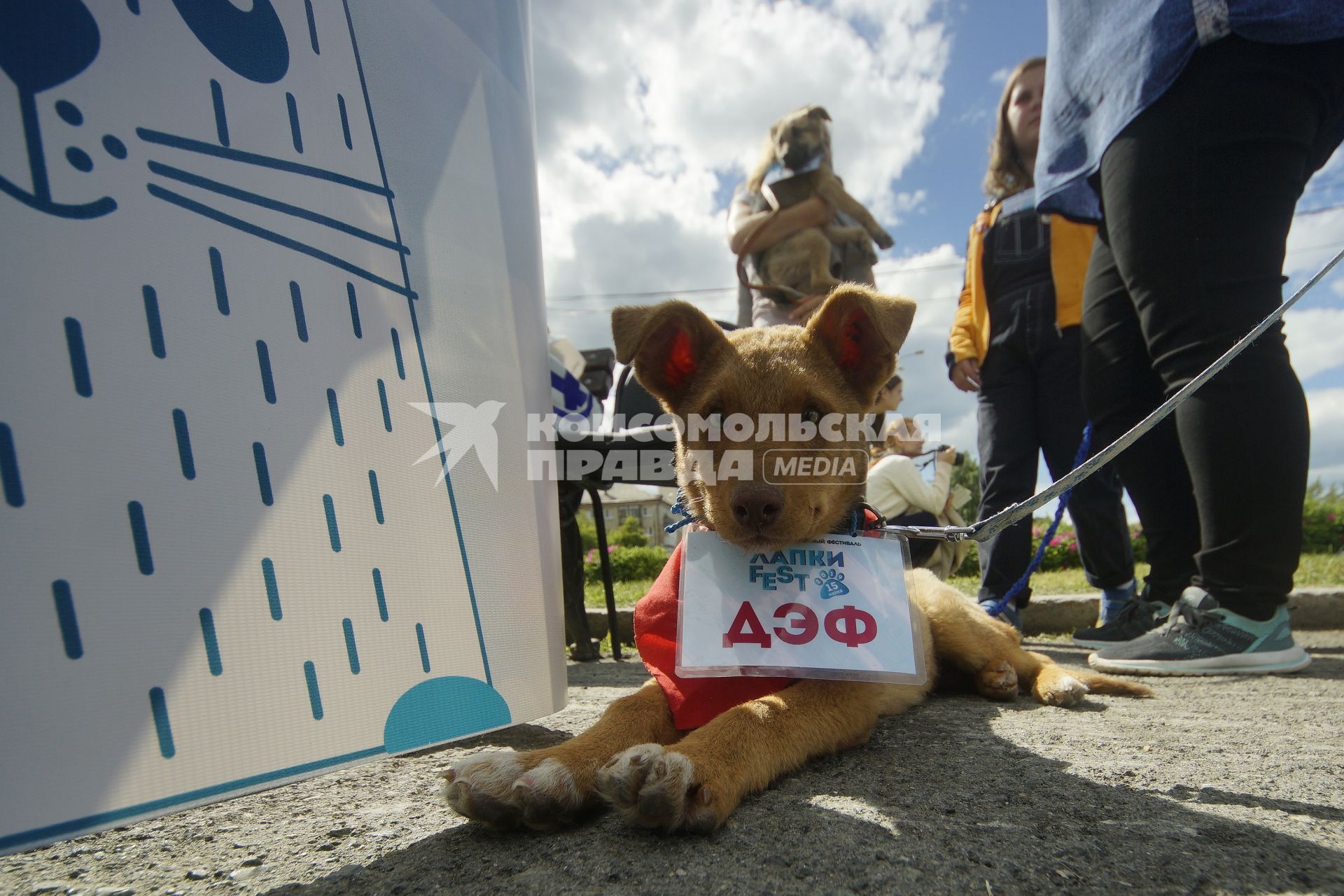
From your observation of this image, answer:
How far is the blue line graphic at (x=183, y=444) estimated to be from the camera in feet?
4.16

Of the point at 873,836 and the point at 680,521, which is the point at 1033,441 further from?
the point at 873,836

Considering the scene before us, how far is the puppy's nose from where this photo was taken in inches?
74.1

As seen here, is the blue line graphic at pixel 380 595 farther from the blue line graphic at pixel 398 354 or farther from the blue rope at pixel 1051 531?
the blue rope at pixel 1051 531

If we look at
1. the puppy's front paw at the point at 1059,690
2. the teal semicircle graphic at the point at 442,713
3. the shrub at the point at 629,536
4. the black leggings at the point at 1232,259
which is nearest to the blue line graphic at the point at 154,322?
the teal semicircle graphic at the point at 442,713

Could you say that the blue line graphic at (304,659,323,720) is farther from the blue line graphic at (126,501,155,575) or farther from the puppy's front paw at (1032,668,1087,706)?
the puppy's front paw at (1032,668,1087,706)

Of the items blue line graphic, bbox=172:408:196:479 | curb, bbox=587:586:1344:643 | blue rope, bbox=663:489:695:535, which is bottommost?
curb, bbox=587:586:1344:643

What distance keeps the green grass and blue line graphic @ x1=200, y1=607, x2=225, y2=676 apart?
547cm

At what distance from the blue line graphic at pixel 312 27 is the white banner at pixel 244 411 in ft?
0.03

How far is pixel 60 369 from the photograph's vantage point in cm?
114

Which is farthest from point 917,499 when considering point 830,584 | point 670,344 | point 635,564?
point 635,564

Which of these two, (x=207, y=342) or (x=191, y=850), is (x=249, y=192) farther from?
(x=191, y=850)

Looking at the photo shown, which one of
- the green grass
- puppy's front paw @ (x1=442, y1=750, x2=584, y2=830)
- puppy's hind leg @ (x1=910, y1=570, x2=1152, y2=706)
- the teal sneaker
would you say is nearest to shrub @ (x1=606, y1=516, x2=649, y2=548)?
the green grass

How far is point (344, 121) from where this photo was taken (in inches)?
65.6

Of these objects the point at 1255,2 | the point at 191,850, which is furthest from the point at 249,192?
the point at 1255,2
